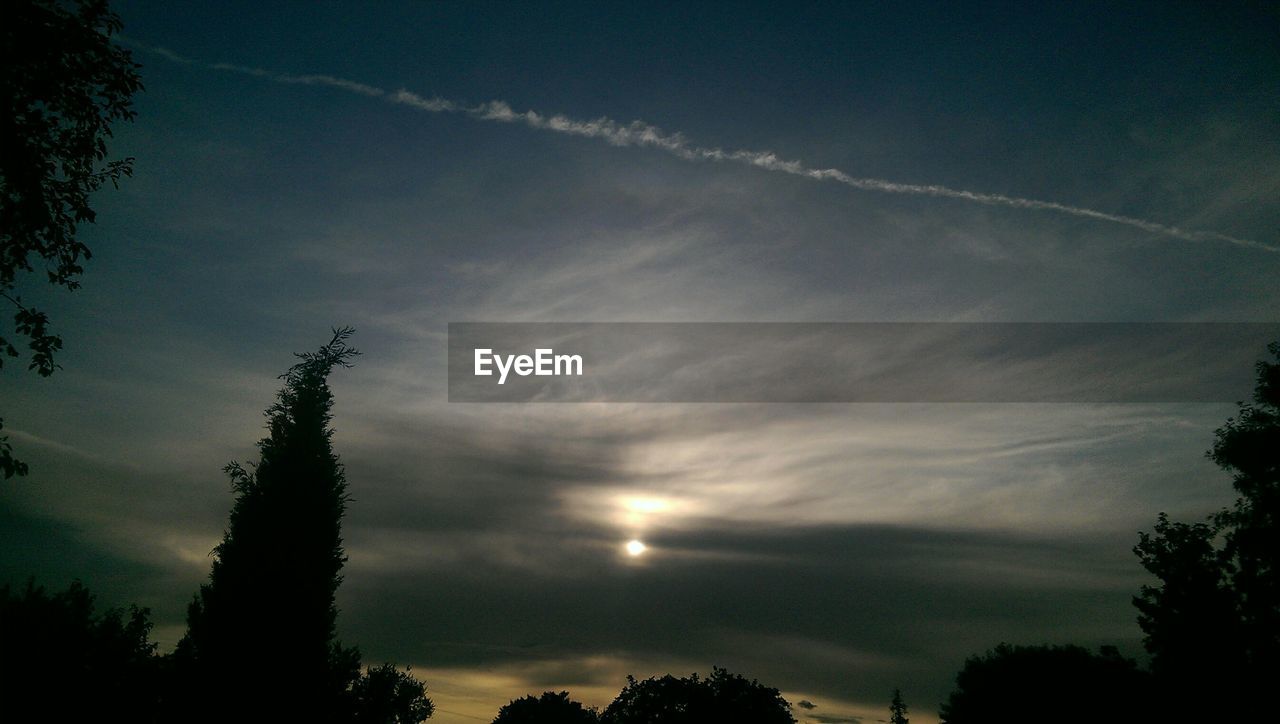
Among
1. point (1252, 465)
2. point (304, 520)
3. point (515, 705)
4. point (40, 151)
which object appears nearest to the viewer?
point (40, 151)

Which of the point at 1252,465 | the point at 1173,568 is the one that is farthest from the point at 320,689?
the point at 1173,568

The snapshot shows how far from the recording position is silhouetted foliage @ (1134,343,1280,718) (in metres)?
26.3

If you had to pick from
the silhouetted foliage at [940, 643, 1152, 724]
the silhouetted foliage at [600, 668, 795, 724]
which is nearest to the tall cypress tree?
the silhouetted foliage at [940, 643, 1152, 724]

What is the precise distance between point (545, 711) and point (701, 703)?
1067 inches

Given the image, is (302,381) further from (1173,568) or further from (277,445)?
(1173,568)

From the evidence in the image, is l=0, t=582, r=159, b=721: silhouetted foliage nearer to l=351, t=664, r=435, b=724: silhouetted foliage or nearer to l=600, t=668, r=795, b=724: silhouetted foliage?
l=351, t=664, r=435, b=724: silhouetted foliage

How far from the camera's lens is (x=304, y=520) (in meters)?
24.3

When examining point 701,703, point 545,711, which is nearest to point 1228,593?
point 701,703

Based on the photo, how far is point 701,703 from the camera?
298ft

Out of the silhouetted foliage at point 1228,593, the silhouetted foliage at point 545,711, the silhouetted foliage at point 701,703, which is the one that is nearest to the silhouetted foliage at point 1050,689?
the silhouetted foliage at point 1228,593

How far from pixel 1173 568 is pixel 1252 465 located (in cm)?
912

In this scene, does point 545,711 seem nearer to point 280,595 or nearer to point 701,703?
point 701,703

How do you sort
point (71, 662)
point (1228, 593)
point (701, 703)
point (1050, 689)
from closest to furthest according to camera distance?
point (71, 662) → point (1228, 593) → point (1050, 689) → point (701, 703)

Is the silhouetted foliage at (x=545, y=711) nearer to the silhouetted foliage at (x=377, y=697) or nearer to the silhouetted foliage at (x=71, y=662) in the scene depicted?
the silhouetted foliage at (x=377, y=697)
